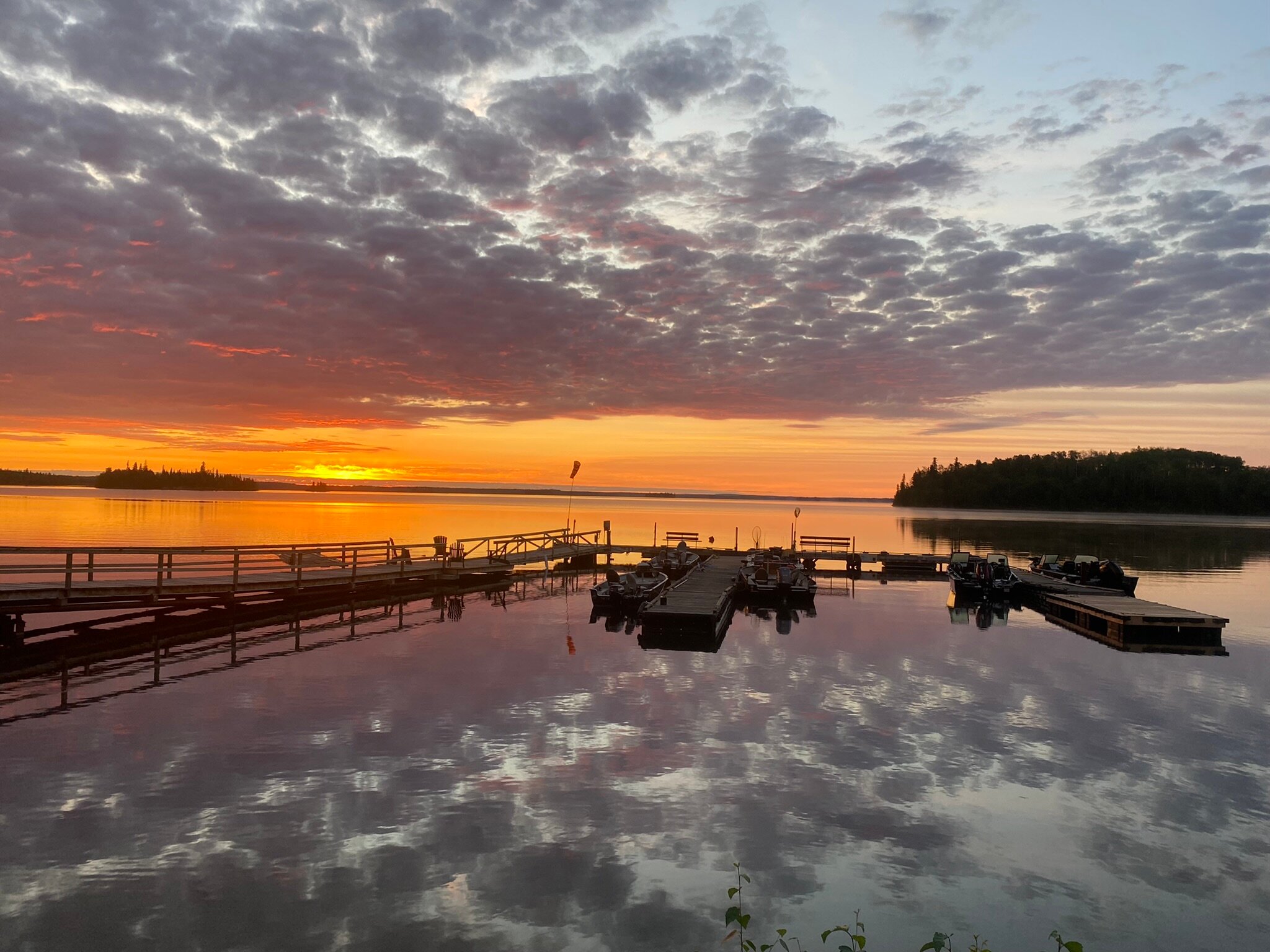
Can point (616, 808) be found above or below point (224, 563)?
below

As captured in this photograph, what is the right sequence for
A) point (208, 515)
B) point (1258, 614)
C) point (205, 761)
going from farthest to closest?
point (208, 515) → point (1258, 614) → point (205, 761)

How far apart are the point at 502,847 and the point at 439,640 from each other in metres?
17.6

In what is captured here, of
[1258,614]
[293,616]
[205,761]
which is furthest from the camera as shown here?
[1258,614]

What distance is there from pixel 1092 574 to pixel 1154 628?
689 inches

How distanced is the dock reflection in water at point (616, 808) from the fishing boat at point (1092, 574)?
24.6 m

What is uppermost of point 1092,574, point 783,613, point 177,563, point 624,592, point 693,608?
point 1092,574

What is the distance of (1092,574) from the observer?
4650 cm

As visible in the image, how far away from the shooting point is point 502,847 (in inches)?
424

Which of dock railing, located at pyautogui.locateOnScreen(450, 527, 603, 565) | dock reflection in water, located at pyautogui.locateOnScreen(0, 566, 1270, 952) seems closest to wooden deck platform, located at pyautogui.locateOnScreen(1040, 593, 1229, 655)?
dock reflection in water, located at pyautogui.locateOnScreen(0, 566, 1270, 952)

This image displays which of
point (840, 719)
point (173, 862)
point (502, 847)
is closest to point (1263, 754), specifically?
point (840, 719)

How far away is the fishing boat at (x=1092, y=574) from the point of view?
4466 cm

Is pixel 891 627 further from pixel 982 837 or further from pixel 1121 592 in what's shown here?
pixel 982 837

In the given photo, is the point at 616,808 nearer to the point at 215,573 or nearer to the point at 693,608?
the point at 693,608

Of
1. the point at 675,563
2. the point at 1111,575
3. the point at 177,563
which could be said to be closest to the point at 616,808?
the point at 675,563
